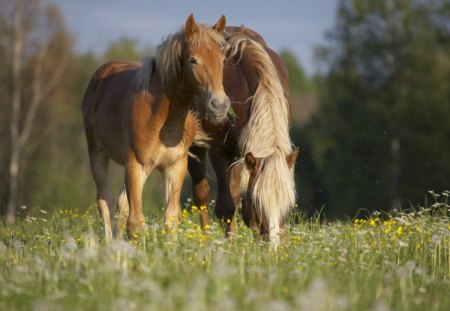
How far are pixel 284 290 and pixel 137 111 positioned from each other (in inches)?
138

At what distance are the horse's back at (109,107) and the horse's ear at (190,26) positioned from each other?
42.0 inches

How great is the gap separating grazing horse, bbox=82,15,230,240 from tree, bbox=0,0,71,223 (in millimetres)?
22474

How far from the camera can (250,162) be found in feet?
24.7

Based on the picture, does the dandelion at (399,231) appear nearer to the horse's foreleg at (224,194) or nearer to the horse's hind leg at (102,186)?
the horse's foreleg at (224,194)

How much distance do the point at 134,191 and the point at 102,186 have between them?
74.6 inches

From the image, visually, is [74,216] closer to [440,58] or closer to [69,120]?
[440,58]

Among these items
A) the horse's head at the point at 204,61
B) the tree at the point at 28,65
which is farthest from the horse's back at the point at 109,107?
the tree at the point at 28,65

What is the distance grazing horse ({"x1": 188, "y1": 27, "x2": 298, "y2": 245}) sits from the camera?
7254mm

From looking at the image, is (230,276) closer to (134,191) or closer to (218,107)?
(218,107)

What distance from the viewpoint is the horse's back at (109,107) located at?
340 inches

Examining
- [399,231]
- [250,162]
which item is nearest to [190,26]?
[250,162]

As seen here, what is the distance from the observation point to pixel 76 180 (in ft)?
97.2

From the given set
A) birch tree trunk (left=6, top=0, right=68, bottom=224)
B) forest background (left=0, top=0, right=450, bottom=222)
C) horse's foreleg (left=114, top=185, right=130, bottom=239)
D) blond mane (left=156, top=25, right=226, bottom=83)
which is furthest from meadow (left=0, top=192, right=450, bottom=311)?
birch tree trunk (left=6, top=0, right=68, bottom=224)

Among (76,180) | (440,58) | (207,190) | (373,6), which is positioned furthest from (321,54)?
Result: (207,190)
